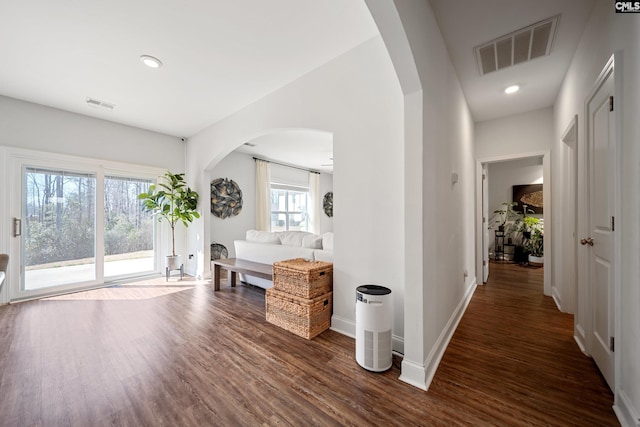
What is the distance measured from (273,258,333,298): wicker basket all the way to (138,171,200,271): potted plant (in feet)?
8.39

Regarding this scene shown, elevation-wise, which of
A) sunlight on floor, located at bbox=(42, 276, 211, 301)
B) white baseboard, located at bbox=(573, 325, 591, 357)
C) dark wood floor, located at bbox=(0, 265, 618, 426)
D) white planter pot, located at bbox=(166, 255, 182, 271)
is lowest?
sunlight on floor, located at bbox=(42, 276, 211, 301)

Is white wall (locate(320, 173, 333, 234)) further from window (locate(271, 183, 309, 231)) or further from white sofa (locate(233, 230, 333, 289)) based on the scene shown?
white sofa (locate(233, 230, 333, 289))

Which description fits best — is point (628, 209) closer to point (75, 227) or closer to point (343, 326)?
point (343, 326)

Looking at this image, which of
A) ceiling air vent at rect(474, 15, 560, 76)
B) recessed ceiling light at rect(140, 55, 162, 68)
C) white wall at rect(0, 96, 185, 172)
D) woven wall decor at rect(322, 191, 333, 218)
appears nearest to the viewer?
ceiling air vent at rect(474, 15, 560, 76)

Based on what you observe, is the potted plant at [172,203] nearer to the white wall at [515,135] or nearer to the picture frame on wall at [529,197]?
the white wall at [515,135]

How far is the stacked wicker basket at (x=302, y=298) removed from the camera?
2.28m

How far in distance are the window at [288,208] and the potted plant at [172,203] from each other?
8.23 feet

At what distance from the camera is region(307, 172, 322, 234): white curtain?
7594mm

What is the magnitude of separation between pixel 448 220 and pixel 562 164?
1.81m

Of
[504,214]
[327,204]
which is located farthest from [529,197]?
[327,204]

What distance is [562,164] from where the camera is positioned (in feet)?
9.17

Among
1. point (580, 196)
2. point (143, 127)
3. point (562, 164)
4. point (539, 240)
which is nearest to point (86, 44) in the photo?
point (143, 127)

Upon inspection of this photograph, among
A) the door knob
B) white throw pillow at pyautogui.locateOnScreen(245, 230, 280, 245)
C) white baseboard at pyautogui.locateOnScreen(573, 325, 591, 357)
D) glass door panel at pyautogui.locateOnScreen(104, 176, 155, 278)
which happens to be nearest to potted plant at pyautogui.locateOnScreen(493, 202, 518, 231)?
white baseboard at pyautogui.locateOnScreen(573, 325, 591, 357)

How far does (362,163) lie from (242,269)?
2188 mm
